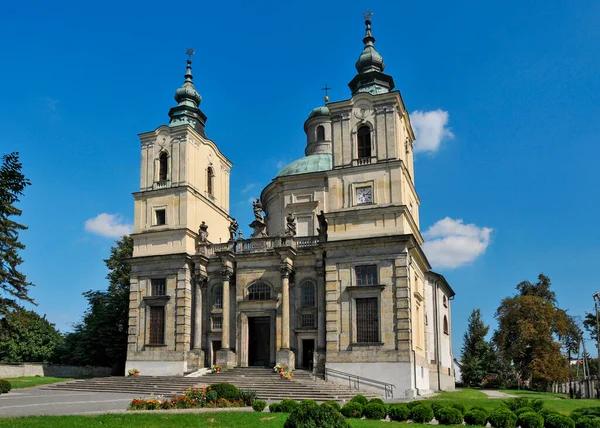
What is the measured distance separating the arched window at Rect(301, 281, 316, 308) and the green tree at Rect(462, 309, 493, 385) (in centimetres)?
3288

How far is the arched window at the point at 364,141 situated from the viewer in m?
36.7

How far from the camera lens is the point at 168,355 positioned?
38.7 metres

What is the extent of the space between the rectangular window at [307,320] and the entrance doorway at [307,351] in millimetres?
943

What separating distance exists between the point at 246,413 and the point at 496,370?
51200 mm

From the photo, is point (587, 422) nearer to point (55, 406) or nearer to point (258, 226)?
point (55, 406)

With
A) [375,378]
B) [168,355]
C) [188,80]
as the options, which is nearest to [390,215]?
[375,378]

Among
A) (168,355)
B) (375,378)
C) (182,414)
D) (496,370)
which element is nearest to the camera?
(182,414)

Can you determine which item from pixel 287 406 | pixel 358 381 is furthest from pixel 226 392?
pixel 358 381

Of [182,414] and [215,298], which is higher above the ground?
[215,298]

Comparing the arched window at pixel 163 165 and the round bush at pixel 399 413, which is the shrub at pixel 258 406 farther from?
the arched window at pixel 163 165

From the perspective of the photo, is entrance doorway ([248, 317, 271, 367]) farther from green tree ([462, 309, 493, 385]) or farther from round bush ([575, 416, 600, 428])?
green tree ([462, 309, 493, 385])

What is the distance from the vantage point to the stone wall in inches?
1762

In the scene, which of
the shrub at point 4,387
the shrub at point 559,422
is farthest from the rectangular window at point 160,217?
the shrub at point 559,422

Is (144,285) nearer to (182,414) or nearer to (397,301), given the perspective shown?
(397,301)
